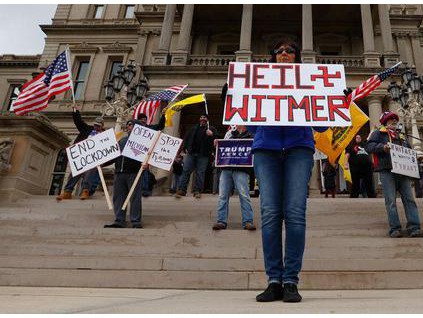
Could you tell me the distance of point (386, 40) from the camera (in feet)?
62.7

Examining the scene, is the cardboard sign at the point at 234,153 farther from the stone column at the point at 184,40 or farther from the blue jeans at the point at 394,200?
the stone column at the point at 184,40

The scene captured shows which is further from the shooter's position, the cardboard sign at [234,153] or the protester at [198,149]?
the protester at [198,149]

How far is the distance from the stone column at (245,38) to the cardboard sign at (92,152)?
12767 mm

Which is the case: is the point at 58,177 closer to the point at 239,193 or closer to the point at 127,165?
the point at 127,165

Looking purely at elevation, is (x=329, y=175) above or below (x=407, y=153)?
above

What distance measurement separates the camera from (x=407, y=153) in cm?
577

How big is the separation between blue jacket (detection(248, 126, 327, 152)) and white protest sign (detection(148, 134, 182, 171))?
3970mm

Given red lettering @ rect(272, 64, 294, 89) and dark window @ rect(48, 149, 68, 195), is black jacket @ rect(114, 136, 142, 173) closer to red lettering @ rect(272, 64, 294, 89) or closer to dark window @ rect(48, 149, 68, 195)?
red lettering @ rect(272, 64, 294, 89)

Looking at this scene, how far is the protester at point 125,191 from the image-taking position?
5859 mm

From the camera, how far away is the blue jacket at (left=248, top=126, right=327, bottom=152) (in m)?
2.92

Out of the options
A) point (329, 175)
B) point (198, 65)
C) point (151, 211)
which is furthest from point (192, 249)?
point (198, 65)

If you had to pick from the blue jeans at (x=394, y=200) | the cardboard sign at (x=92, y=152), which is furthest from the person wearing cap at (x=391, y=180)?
the cardboard sign at (x=92, y=152)

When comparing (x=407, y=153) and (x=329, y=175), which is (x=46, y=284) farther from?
(x=329, y=175)

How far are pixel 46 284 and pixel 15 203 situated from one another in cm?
405
